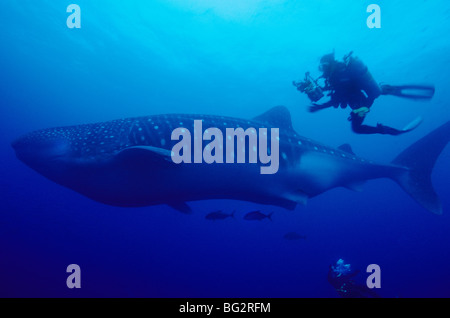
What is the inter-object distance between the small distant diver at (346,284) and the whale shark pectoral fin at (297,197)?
3.27 m

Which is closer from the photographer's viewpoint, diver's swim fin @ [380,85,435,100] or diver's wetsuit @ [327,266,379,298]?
diver's swim fin @ [380,85,435,100]

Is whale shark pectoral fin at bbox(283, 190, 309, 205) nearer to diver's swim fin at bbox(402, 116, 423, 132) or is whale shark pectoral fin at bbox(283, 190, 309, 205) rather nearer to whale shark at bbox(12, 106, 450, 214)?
whale shark at bbox(12, 106, 450, 214)

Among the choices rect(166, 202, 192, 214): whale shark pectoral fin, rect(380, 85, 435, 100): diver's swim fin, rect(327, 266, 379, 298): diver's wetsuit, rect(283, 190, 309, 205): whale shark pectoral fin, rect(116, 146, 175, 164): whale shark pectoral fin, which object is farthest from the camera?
rect(327, 266, 379, 298): diver's wetsuit

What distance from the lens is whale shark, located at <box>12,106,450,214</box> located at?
5.20m

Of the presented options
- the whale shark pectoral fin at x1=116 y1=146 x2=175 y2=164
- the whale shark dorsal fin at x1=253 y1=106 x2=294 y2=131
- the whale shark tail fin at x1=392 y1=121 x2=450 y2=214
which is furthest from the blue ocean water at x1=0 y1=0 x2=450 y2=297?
the whale shark pectoral fin at x1=116 y1=146 x2=175 y2=164

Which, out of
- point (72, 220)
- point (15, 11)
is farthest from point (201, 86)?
point (72, 220)

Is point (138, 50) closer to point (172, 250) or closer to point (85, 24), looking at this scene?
point (85, 24)

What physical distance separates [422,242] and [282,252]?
98.5 feet

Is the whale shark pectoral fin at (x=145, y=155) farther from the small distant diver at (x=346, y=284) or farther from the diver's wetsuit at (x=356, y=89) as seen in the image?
the small distant diver at (x=346, y=284)

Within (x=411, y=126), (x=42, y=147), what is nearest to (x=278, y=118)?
(x=411, y=126)

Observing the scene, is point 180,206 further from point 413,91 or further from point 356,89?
point 413,91

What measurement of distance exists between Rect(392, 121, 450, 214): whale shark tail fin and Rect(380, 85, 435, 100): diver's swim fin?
2020mm

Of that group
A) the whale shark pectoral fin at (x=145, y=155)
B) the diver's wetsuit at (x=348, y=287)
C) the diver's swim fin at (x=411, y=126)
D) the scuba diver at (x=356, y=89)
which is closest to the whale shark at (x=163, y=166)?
the whale shark pectoral fin at (x=145, y=155)

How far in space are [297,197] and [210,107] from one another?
41.2 meters
